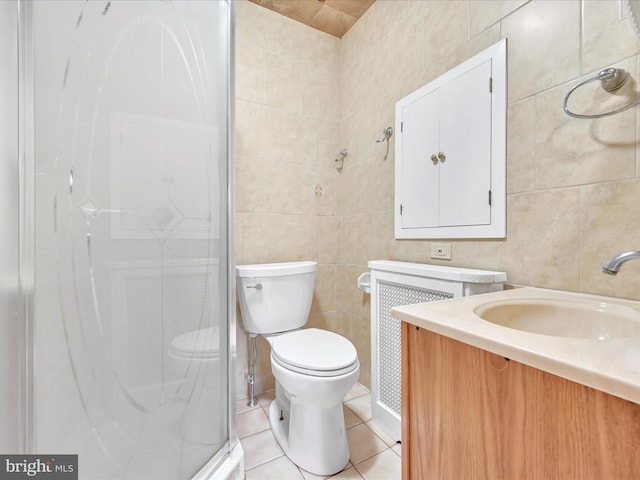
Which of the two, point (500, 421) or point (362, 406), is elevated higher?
point (500, 421)

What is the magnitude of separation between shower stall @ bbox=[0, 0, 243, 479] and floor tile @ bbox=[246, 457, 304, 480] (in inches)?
4.1

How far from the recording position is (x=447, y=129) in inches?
49.2

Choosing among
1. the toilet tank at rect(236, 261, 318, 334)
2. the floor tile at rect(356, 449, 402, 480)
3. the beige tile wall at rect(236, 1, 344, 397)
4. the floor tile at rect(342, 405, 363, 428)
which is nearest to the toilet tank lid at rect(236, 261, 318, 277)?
the toilet tank at rect(236, 261, 318, 334)

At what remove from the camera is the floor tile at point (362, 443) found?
1208 mm

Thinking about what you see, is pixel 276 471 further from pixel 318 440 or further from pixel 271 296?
pixel 271 296

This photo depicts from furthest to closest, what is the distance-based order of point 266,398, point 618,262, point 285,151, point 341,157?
point 341,157 < point 285,151 < point 266,398 < point 618,262

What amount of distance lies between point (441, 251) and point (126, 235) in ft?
3.88

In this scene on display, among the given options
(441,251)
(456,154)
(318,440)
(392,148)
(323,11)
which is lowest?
(318,440)

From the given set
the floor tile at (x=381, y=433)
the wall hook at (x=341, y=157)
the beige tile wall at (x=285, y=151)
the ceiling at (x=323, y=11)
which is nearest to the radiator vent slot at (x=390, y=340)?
the floor tile at (x=381, y=433)

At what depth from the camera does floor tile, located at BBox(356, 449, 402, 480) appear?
1.10m

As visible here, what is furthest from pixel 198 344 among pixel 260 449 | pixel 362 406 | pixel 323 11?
pixel 323 11

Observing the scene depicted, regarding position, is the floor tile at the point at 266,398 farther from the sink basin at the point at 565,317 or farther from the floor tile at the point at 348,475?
the sink basin at the point at 565,317

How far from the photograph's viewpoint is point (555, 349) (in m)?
0.44

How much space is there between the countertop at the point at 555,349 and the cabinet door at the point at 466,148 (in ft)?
1.87
